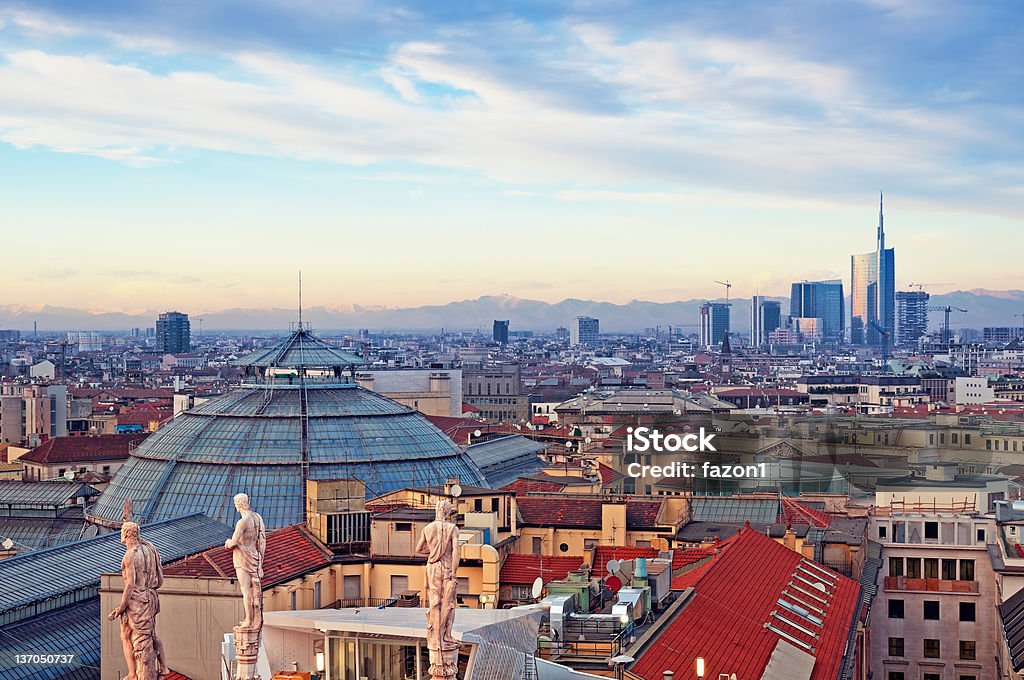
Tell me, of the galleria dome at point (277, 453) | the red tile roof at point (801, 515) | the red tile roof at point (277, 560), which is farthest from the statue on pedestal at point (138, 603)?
the red tile roof at point (801, 515)

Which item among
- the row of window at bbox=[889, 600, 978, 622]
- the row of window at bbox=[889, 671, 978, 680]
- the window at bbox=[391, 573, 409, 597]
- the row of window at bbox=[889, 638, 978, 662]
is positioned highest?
the window at bbox=[391, 573, 409, 597]

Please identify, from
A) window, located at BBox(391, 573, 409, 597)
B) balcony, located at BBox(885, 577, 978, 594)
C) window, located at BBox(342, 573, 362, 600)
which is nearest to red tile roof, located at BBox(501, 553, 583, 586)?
window, located at BBox(391, 573, 409, 597)

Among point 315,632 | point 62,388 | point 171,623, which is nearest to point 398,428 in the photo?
point 171,623

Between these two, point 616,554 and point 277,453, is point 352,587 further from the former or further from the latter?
point 277,453

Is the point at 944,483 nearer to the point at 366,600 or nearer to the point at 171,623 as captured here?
the point at 366,600

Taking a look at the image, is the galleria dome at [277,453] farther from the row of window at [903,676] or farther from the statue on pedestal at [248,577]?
the statue on pedestal at [248,577]

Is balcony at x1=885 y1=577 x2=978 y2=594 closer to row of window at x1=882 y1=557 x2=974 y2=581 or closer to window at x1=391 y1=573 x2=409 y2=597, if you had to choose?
row of window at x1=882 y1=557 x2=974 y2=581

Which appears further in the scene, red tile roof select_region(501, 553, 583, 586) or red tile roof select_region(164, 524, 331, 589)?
red tile roof select_region(501, 553, 583, 586)

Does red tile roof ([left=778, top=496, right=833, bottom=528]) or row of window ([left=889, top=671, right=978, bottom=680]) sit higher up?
red tile roof ([left=778, top=496, right=833, bottom=528])
